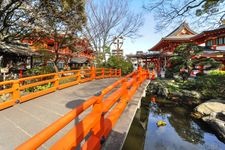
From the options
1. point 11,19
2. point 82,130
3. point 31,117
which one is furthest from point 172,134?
point 11,19

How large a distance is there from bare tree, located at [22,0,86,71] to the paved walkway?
25.5ft

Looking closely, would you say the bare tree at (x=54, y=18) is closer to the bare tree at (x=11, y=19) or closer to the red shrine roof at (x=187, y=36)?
the bare tree at (x=11, y=19)

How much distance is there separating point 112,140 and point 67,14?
44.7ft

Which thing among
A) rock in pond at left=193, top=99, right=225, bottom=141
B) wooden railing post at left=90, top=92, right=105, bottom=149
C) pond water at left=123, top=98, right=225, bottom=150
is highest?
wooden railing post at left=90, top=92, right=105, bottom=149

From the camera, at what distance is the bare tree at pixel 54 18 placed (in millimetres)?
14031

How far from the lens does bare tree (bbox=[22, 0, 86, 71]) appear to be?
14.0m

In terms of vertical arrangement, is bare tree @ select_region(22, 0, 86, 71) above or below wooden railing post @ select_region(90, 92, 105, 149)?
above

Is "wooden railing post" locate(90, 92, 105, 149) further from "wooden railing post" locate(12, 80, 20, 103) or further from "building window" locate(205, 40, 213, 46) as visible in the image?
"building window" locate(205, 40, 213, 46)

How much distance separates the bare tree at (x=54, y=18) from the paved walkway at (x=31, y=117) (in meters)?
7.77

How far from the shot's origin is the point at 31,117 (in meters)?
5.96

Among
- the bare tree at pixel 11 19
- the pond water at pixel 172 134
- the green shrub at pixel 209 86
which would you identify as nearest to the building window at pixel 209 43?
the green shrub at pixel 209 86

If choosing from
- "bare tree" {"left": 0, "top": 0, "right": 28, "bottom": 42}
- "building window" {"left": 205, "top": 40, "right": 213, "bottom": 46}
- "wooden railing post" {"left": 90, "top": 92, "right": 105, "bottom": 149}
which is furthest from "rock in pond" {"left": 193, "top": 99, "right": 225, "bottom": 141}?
"building window" {"left": 205, "top": 40, "right": 213, "bottom": 46}

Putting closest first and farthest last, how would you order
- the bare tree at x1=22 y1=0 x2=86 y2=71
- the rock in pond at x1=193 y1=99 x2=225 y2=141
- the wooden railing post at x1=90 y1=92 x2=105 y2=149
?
1. the wooden railing post at x1=90 y1=92 x2=105 y2=149
2. the rock in pond at x1=193 y1=99 x2=225 y2=141
3. the bare tree at x1=22 y1=0 x2=86 y2=71

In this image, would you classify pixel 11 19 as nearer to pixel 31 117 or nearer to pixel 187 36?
pixel 31 117
